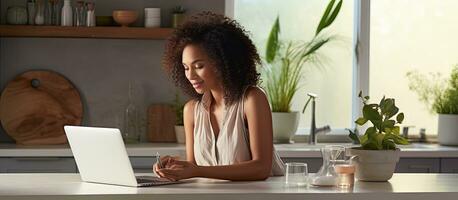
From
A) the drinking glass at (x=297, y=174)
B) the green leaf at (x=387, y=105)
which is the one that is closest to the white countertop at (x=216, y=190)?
the drinking glass at (x=297, y=174)

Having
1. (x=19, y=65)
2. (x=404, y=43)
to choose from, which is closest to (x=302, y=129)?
(x=404, y=43)

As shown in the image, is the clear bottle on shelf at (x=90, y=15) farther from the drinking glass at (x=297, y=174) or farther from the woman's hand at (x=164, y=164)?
the drinking glass at (x=297, y=174)

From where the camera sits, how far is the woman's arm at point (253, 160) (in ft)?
11.2

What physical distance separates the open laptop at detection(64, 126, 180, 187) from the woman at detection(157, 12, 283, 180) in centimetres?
45

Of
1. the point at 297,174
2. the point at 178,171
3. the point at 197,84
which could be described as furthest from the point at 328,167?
the point at 197,84

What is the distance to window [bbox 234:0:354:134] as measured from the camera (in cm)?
594

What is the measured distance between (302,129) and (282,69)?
43 cm

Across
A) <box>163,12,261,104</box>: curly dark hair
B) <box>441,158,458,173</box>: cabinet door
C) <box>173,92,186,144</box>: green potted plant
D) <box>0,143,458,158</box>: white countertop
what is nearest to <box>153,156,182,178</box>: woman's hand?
<box>163,12,261,104</box>: curly dark hair

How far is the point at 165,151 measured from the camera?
514cm

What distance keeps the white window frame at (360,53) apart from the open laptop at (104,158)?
2737mm

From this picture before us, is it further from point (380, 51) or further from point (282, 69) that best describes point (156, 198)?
point (380, 51)

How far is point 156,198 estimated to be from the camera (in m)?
3.04

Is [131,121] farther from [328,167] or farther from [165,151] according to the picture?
[328,167]

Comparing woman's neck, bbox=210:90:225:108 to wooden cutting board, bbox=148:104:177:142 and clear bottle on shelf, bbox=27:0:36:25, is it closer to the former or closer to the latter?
wooden cutting board, bbox=148:104:177:142
